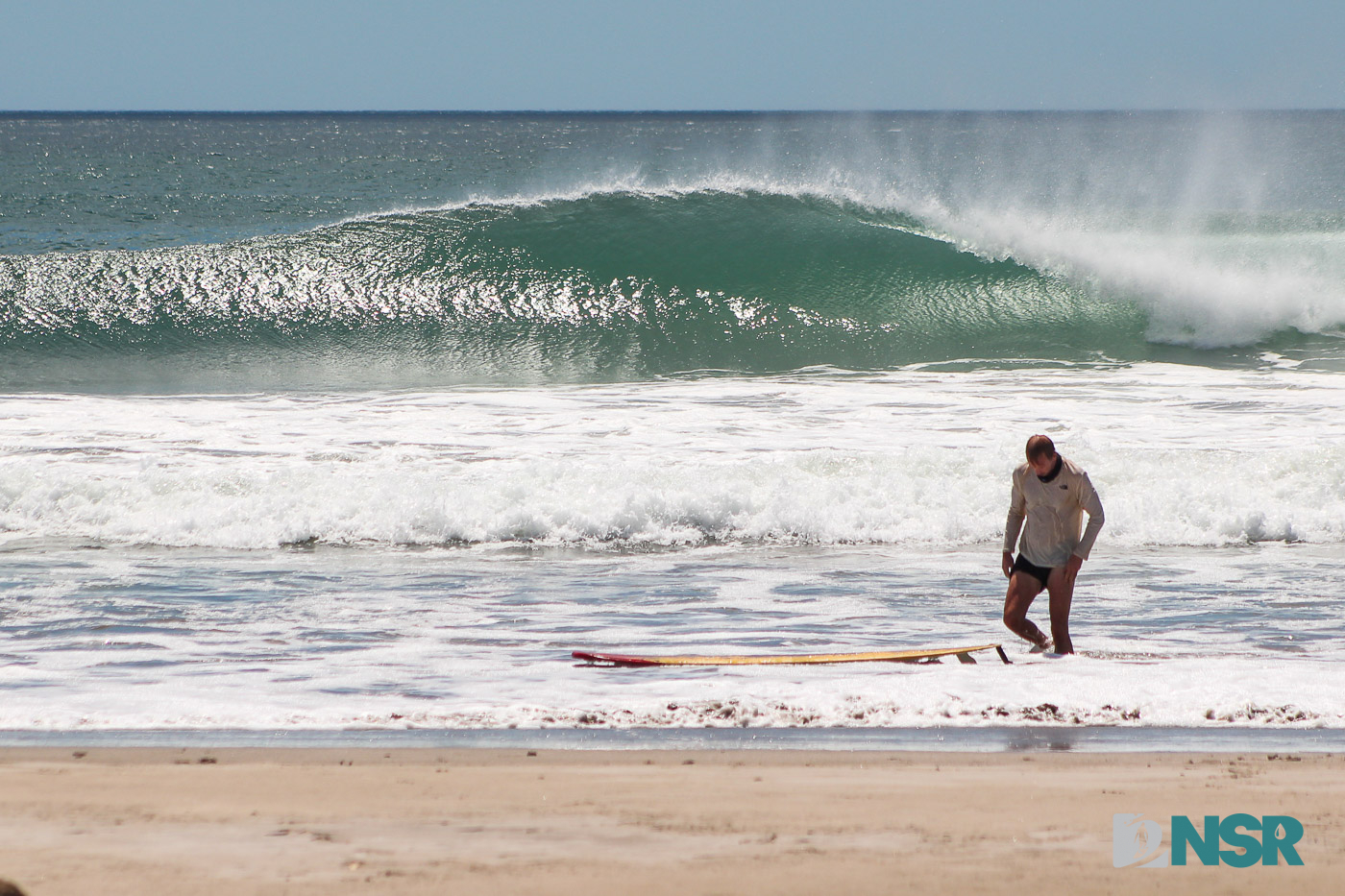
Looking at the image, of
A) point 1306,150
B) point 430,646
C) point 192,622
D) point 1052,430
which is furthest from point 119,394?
point 1306,150

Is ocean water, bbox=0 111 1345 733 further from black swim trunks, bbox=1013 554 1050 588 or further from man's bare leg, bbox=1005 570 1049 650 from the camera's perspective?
black swim trunks, bbox=1013 554 1050 588

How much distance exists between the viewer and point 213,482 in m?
8.49

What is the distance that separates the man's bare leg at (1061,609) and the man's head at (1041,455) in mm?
481

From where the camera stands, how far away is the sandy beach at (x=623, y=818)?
277 cm

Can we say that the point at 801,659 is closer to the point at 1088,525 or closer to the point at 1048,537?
the point at 1048,537

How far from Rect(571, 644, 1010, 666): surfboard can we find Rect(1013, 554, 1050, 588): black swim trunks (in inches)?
17.1

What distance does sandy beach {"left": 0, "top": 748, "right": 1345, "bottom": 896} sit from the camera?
2768mm

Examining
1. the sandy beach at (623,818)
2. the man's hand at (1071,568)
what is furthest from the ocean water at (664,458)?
the sandy beach at (623,818)

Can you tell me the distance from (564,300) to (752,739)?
1255 cm

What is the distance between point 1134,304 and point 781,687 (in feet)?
42.2

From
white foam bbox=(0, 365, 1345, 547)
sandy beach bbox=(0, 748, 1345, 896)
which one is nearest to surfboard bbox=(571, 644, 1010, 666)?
sandy beach bbox=(0, 748, 1345, 896)
